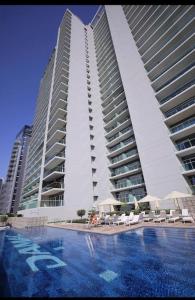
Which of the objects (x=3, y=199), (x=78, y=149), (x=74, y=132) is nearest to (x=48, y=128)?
(x=74, y=132)

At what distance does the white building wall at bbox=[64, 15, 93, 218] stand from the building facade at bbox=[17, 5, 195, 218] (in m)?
0.17

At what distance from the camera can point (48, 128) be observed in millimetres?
36844

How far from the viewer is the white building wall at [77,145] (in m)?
27.6

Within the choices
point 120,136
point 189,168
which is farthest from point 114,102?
point 189,168

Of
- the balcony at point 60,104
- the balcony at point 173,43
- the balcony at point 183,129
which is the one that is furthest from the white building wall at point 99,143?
the balcony at point 183,129

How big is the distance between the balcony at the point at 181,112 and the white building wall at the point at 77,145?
50.5ft

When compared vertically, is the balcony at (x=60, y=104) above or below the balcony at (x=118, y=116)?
above

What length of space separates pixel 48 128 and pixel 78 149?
405 inches

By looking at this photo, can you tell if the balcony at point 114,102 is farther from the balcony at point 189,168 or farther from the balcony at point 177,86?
the balcony at point 189,168

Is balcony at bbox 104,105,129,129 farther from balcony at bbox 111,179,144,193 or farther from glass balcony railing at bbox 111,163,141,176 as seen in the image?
balcony at bbox 111,179,144,193

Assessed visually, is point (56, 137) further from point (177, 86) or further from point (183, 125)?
point (177, 86)

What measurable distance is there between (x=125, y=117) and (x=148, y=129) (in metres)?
9.61

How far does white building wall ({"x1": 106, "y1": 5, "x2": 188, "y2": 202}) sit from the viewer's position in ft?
69.9

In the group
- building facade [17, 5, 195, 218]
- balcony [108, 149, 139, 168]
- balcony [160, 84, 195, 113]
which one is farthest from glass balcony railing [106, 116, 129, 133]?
balcony [160, 84, 195, 113]
